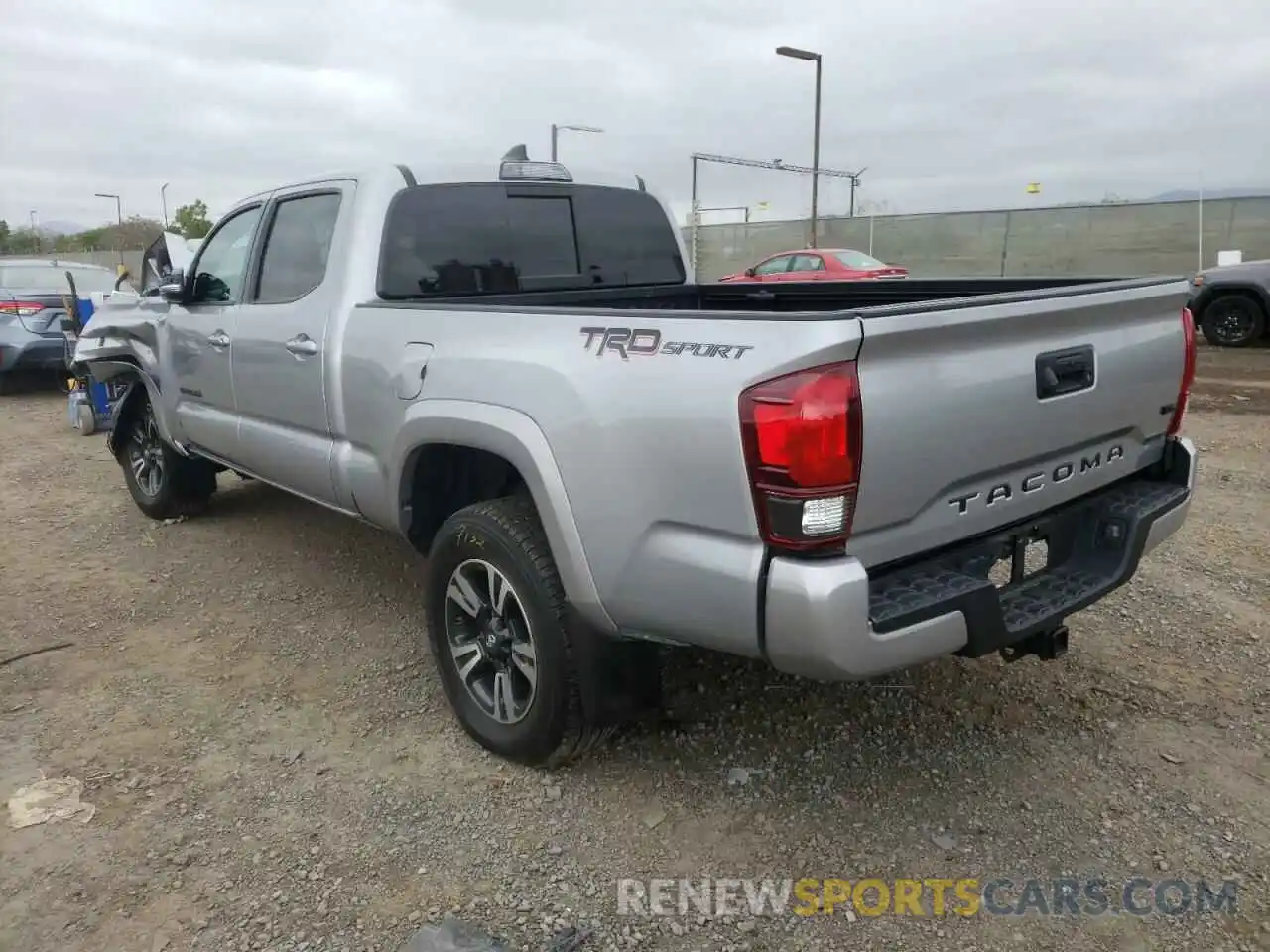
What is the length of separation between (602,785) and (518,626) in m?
0.57

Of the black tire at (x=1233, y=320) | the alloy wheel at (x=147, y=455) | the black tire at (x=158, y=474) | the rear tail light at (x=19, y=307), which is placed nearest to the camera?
the black tire at (x=158, y=474)

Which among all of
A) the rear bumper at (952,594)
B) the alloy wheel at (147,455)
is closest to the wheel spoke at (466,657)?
the rear bumper at (952,594)

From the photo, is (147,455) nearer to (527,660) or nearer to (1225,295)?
(527,660)

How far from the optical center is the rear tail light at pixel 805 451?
2133 millimetres

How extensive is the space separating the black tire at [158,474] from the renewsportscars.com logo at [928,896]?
4291 mm

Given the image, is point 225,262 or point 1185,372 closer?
point 1185,372

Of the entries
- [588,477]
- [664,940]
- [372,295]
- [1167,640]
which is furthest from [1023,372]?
[372,295]

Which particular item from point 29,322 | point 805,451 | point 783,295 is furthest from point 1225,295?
point 29,322

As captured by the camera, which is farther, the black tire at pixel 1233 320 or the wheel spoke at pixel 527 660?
the black tire at pixel 1233 320

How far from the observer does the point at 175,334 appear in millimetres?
5086

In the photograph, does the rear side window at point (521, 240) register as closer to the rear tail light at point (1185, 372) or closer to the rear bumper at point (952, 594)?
the rear bumper at point (952, 594)

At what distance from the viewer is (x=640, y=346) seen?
243cm

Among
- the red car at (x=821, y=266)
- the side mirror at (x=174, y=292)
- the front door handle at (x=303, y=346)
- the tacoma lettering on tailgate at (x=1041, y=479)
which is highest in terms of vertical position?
the red car at (x=821, y=266)

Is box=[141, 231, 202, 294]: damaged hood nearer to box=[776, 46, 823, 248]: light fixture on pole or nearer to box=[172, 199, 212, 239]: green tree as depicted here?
box=[776, 46, 823, 248]: light fixture on pole
